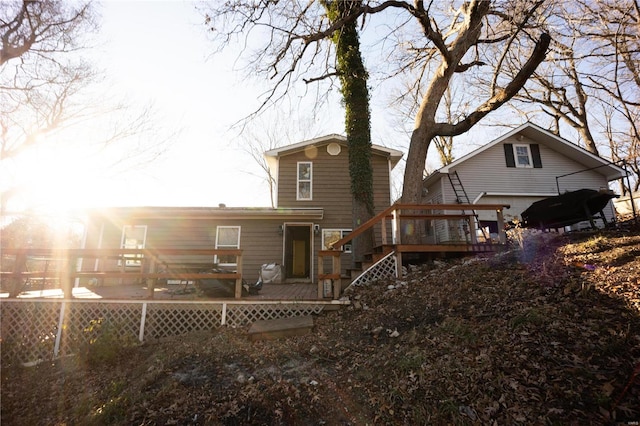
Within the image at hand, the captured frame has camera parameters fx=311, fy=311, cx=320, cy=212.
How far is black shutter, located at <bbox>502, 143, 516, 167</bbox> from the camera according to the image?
43.5 ft

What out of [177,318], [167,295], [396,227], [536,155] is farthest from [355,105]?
[536,155]

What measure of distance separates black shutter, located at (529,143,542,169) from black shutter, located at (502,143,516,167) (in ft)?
2.92

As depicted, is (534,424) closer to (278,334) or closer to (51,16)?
(278,334)

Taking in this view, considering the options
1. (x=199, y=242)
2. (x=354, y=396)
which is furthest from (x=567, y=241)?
(x=199, y=242)

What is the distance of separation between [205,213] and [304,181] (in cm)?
394

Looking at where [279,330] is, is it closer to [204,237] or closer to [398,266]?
[398,266]

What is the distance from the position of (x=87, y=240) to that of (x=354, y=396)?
12574mm

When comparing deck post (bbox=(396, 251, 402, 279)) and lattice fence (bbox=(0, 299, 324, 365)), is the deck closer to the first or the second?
lattice fence (bbox=(0, 299, 324, 365))

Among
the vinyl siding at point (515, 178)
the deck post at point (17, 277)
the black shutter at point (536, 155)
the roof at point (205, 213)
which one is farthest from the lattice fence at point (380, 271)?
the black shutter at point (536, 155)

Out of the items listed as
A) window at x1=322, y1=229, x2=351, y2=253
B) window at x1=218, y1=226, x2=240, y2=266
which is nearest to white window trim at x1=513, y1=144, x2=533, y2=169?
window at x1=322, y1=229, x2=351, y2=253

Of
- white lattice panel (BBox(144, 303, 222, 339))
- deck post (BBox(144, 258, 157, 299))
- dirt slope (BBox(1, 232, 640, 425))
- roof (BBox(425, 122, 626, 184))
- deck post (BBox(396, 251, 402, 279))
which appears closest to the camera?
dirt slope (BBox(1, 232, 640, 425))

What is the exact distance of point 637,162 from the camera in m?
19.5

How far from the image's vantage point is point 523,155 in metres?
13.4

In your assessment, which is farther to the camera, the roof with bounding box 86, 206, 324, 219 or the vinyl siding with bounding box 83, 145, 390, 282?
the vinyl siding with bounding box 83, 145, 390, 282
